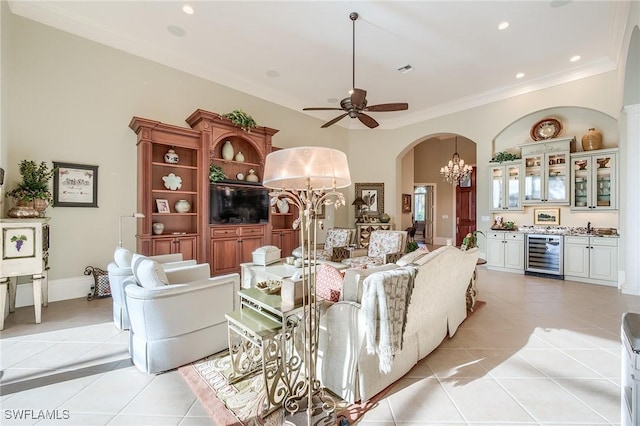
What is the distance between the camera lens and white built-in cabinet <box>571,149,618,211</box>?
4723 millimetres

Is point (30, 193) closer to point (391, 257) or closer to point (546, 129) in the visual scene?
point (391, 257)

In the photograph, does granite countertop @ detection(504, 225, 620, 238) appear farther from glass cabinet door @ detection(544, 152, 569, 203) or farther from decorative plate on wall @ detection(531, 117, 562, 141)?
decorative plate on wall @ detection(531, 117, 562, 141)

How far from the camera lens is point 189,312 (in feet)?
7.32

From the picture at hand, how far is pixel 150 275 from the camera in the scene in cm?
219

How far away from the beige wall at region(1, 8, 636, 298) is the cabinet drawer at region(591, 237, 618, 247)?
2.21 m

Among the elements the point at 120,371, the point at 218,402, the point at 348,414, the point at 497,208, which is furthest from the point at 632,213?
the point at 120,371

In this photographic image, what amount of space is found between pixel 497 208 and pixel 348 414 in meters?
5.88

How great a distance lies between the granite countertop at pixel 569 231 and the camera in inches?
185

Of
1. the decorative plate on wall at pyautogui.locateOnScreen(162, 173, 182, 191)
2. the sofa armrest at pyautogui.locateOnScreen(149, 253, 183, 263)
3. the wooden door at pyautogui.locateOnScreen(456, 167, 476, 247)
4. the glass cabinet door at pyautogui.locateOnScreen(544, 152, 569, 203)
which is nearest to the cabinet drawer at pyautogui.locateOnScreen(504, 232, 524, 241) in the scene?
the glass cabinet door at pyautogui.locateOnScreen(544, 152, 569, 203)

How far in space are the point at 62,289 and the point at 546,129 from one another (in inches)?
350

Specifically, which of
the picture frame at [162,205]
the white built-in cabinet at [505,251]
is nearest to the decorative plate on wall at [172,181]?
the picture frame at [162,205]

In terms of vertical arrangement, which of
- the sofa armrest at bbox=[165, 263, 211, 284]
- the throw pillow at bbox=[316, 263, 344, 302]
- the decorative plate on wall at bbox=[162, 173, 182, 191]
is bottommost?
the sofa armrest at bbox=[165, 263, 211, 284]

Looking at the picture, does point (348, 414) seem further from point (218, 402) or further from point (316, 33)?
point (316, 33)

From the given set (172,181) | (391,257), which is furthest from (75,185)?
(391,257)
